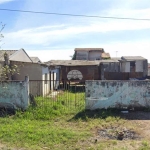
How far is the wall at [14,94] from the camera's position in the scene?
10641 millimetres

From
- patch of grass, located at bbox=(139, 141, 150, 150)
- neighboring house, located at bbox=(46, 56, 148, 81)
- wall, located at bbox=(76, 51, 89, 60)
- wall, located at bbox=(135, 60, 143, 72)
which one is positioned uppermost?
wall, located at bbox=(76, 51, 89, 60)

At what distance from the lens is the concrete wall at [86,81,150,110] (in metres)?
10.7

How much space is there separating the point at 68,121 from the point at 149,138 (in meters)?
3.36

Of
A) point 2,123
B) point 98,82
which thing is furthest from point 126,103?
point 2,123

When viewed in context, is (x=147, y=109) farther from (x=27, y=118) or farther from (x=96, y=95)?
(x=27, y=118)

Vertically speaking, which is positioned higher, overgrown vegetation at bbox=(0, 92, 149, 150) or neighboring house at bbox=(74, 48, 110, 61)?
neighboring house at bbox=(74, 48, 110, 61)

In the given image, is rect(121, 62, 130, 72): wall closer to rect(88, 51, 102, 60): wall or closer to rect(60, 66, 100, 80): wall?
rect(60, 66, 100, 80): wall

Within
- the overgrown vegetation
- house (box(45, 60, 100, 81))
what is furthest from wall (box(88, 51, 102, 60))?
the overgrown vegetation

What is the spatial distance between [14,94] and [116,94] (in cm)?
486

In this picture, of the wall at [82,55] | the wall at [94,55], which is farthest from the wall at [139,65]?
the wall at [82,55]

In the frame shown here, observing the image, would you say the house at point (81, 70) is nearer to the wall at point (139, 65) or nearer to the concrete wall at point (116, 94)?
the wall at point (139, 65)

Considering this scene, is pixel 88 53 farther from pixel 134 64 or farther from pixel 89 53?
pixel 134 64

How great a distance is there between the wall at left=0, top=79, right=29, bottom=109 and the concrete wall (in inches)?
117

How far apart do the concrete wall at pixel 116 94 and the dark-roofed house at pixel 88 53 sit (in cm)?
3717
